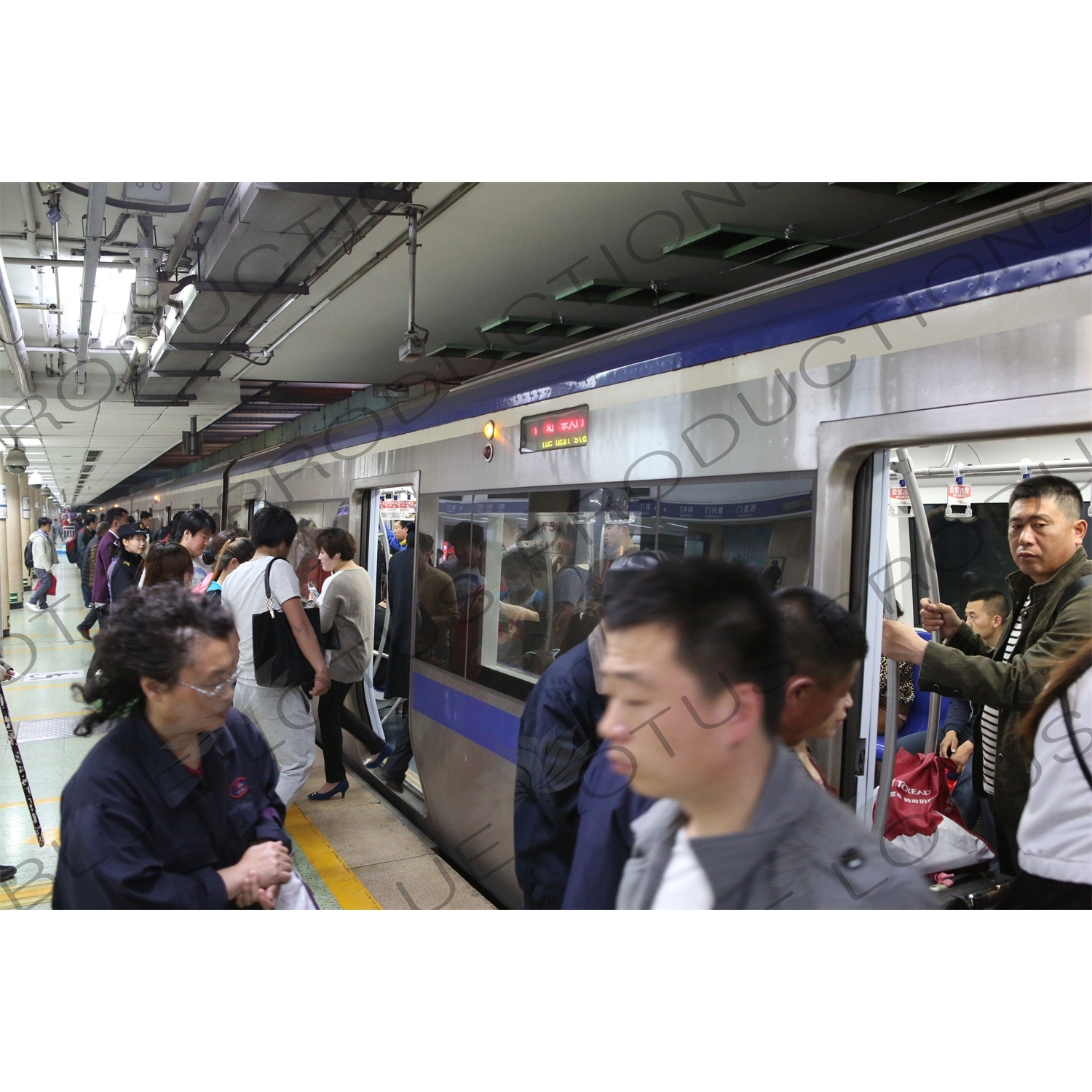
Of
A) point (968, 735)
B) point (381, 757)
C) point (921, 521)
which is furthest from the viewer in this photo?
point (381, 757)

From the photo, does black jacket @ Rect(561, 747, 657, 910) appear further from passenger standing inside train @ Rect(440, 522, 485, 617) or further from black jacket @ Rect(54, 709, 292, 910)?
passenger standing inside train @ Rect(440, 522, 485, 617)

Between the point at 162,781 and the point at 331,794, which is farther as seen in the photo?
the point at 331,794

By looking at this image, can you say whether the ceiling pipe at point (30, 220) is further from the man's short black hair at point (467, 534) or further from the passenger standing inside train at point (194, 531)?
the man's short black hair at point (467, 534)

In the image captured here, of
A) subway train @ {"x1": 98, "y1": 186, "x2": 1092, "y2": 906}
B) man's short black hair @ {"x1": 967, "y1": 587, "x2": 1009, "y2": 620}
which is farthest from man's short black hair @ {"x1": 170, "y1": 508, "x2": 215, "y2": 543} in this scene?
man's short black hair @ {"x1": 967, "y1": 587, "x2": 1009, "y2": 620}

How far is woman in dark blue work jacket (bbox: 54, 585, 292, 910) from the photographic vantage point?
1.43 m

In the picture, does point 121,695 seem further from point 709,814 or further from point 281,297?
point 281,297

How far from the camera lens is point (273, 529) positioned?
2.24 meters

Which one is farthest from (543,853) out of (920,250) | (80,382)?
(80,382)

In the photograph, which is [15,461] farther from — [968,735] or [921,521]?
[921,521]

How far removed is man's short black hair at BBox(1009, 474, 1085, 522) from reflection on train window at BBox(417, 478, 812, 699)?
67 centimetres

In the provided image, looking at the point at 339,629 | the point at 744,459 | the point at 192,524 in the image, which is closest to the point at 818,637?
the point at 744,459

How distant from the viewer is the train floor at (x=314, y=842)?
259cm

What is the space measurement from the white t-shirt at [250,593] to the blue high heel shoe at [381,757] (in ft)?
8.74

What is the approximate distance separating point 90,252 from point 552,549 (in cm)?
225
